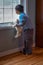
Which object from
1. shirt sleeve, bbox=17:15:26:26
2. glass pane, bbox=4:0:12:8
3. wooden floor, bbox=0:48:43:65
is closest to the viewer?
wooden floor, bbox=0:48:43:65

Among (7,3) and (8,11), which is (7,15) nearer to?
(8,11)

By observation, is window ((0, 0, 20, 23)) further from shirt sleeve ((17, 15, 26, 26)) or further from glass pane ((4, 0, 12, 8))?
shirt sleeve ((17, 15, 26, 26))

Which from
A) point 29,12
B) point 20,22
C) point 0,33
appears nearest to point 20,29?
point 20,22

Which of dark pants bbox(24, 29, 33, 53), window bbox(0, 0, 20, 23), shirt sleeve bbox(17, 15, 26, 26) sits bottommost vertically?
dark pants bbox(24, 29, 33, 53)

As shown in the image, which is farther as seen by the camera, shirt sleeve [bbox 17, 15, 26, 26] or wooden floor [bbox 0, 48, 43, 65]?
shirt sleeve [bbox 17, 15, 26, 26]

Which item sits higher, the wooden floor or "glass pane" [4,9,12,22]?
"glass pane" [4,9,12,22]

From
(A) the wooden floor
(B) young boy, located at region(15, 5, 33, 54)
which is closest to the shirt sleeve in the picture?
(B) young boy, located at region(15, 5, 33, 54)

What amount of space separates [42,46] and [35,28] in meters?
0.52

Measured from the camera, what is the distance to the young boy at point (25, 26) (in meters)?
4.00

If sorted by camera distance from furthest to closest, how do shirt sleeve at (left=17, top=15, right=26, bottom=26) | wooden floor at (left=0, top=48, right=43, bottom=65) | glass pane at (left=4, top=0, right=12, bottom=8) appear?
1. glass pane at (left=4, top=0, right=12, bottom=8)
2. shirt sleeve at (left=17, top=15, right=26, bottom=26)
3. wooden floor at (left=0, top=48, right=43, bottom=65)

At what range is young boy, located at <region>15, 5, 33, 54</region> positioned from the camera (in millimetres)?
3996

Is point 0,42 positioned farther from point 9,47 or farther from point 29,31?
point 29,31

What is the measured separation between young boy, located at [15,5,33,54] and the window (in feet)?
0.83

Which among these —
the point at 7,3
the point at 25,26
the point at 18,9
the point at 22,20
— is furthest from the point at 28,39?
the point at 7,3
